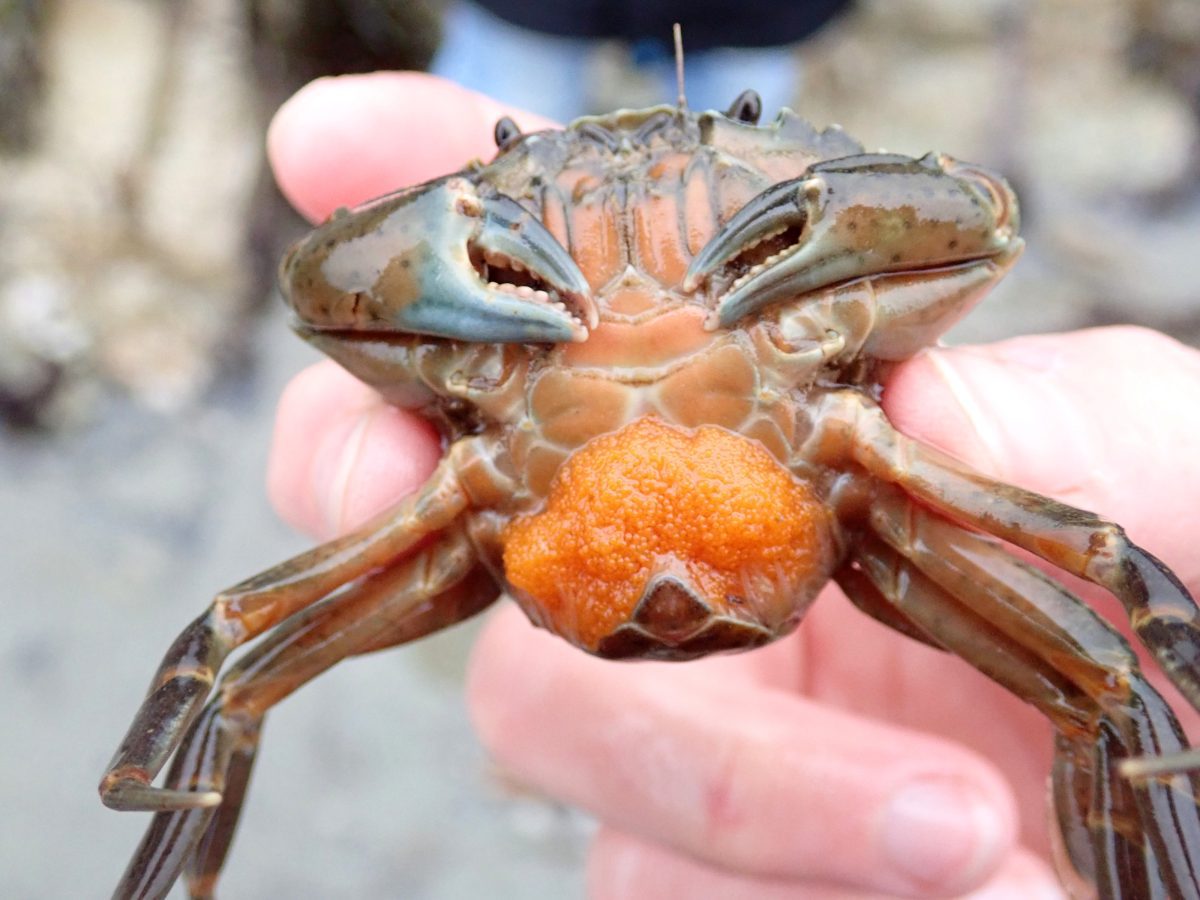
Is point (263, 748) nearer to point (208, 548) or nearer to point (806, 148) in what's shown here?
point (208, 548)

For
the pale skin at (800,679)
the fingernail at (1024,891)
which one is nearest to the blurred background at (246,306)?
the pale skin at (800,679)

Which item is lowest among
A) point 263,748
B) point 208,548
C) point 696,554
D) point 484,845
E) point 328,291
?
point 484,845

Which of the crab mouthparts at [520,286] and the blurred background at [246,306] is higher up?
the crab mouthparts at [520,286]

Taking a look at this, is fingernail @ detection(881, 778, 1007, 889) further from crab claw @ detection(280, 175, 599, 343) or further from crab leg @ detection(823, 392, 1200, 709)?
crab claw @ detection(280, 175, 599, 343)

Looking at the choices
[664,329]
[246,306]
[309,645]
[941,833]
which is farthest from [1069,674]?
[246,306]

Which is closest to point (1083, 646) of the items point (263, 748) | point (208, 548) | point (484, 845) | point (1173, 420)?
point (1173, 420)

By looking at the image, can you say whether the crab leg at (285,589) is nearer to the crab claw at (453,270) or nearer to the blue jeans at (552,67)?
the crab claw at (453,270)
